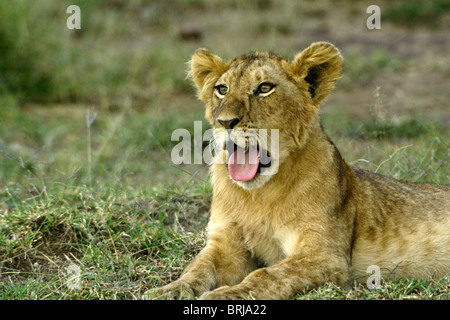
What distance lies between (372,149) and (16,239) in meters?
3.33

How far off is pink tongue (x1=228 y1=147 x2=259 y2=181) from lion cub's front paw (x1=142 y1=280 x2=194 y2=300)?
26.8 inches

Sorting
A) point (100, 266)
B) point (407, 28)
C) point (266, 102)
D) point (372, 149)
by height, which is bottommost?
point (100, 266)

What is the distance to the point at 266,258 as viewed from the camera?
4242 mm

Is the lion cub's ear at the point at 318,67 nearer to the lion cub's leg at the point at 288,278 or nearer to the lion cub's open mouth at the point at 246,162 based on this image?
the lion cub's open mouth at the point at 246,162

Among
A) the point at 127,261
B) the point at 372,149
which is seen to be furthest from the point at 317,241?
the point at 372,149

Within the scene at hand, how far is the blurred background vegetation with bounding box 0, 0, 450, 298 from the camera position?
5.15m

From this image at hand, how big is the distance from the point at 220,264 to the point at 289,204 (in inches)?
21.8

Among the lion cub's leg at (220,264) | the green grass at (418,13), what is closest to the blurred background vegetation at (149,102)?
the green grass at (418,13)

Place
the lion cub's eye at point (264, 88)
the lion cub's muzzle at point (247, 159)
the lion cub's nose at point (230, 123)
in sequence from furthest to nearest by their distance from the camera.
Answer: the lion cub's eye at point (264, 88), the lion cub's muzzle at point (247, 159), the lion cub's nose at point (230, 123)

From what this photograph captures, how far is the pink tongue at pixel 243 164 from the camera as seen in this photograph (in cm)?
395

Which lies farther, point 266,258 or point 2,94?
point 2,94

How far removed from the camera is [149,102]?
9.83m
